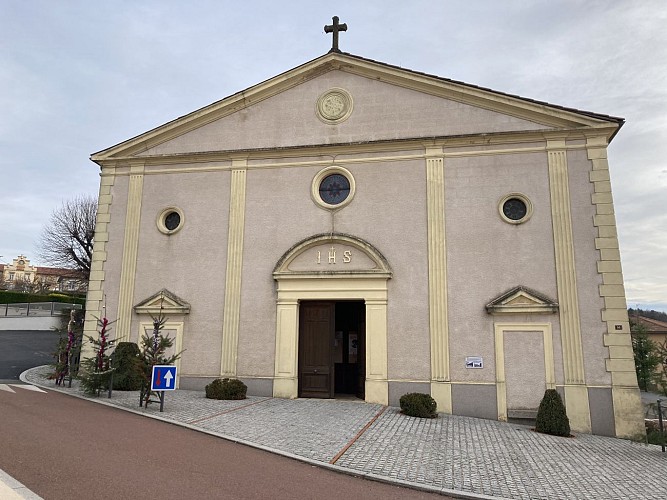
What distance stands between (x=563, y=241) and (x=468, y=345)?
3.71 m

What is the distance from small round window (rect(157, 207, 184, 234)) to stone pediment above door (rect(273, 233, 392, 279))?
3.81 metres

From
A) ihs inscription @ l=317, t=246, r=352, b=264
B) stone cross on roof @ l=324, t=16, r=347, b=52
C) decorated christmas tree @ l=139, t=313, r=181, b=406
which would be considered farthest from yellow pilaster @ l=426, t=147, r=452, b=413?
decorated christmas tree @ l=139, t=313, r=181, b=406

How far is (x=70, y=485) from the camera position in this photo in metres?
5.61

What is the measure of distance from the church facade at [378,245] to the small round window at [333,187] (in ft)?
0.21

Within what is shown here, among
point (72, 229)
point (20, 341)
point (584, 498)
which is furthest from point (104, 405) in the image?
point (72, 229)

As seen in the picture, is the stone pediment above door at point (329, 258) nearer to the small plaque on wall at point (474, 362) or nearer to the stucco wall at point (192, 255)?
the stucco wall at point (192, 255)

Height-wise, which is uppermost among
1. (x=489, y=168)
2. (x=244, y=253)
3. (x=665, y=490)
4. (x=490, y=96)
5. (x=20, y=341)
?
(x=490, y=96)

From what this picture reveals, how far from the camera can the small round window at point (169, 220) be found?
15406 millimetres

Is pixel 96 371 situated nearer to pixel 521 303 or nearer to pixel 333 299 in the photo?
pixel 333 299

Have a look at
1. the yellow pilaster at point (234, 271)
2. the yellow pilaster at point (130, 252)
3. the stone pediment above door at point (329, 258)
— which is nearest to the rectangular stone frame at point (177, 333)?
the yellow pilaster at point (130, 252)

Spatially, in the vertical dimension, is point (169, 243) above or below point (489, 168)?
below

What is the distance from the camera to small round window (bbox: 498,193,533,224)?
13.2m

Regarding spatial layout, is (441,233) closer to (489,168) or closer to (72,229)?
(489,168)

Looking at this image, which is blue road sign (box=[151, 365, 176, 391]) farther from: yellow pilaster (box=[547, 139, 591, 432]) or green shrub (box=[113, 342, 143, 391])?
yellow pilaster (box=[547, 139, 591, 432])
